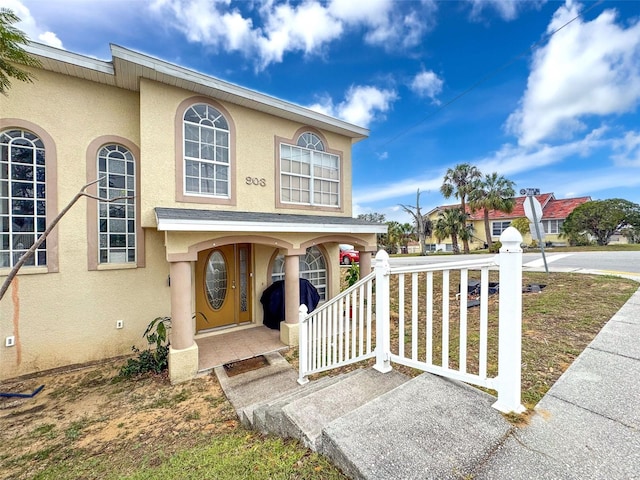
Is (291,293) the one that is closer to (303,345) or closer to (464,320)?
(303,345)

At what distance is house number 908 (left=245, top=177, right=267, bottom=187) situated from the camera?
6.71 meters

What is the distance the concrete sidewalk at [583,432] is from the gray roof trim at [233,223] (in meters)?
4.86

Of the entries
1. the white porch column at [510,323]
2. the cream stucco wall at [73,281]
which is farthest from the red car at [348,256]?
the white porch column at [510,323]

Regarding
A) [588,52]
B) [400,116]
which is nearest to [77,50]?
[588,52]

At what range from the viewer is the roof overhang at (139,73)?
5.01 m

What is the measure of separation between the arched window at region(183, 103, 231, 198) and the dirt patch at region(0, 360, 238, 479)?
4.07 metres

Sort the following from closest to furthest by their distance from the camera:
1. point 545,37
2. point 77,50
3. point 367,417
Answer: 1. point 367,417
2. point 77,50
3. point 545,37

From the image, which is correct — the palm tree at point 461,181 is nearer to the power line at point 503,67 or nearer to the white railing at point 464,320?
the power line at point 503,67

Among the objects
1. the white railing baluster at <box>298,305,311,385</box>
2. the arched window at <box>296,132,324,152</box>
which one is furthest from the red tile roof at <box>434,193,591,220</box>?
the white railing baluster at <box>298,305,311,385</box>

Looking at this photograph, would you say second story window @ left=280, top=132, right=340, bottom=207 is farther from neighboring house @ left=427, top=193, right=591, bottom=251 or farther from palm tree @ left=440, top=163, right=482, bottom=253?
neighboring house @ left=427, top=193, right=591, bottom=251

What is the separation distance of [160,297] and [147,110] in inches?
166

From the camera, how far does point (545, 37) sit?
661cm

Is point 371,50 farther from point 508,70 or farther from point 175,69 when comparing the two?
point 175,69

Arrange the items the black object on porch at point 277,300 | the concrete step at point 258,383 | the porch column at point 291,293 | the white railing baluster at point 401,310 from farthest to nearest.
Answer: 1. the black object on porch at point 277,300
2. the porch column at point 291,293
3. the concrete step at point 258,383
4. the white railing baluster at point 401,310
